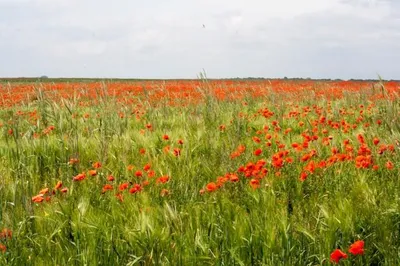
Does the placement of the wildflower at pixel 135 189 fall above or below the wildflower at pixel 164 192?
above

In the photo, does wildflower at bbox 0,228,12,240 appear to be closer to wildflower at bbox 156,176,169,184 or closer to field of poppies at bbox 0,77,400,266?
field of poppies at bbox 0,77,400,266

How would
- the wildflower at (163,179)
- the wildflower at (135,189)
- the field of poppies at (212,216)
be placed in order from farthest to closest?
the wildflower at (163,179)
the wildflower at (135,189)
the field of poppies at (212,216)

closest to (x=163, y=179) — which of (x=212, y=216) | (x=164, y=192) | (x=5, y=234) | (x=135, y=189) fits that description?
(x=164, y=192)

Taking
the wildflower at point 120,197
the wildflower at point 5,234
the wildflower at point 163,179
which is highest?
the wildflower at point 163,179

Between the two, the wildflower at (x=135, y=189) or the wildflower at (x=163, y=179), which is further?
the wildflower at (x=163, y=179)

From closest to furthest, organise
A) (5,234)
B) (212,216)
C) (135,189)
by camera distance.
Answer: (5,234) → (212,216) → (135,189)

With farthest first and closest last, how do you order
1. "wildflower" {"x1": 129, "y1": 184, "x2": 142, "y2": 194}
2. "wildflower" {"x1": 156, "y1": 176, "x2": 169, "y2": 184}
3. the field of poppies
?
"wildflower" {"x1": 156, "y1": 176, "x2": 169, "y2": 184} → "wildflower" {"x1": 129, "y1": 184, "x2": 142, "y2": 194} → the field of poppies

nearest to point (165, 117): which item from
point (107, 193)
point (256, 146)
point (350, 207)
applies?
point (256, 146)

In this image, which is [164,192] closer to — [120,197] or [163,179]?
[163,179]

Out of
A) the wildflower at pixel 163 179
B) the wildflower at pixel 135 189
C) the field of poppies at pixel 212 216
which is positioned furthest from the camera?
the wildflower at pixel 163 179

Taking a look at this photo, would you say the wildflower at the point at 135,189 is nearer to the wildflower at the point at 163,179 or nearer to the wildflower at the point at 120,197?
the wildflower at the point at 120,197

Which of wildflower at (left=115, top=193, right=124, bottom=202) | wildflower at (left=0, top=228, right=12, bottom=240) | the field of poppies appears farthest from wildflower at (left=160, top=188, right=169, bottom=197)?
wildflower at (left=0, top=228, right=12, bottom=240)

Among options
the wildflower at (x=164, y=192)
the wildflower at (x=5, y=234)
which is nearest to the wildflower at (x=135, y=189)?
the wildflower at (x=164, y=192)

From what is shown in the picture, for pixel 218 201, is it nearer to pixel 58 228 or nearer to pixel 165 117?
pixel 58 228
